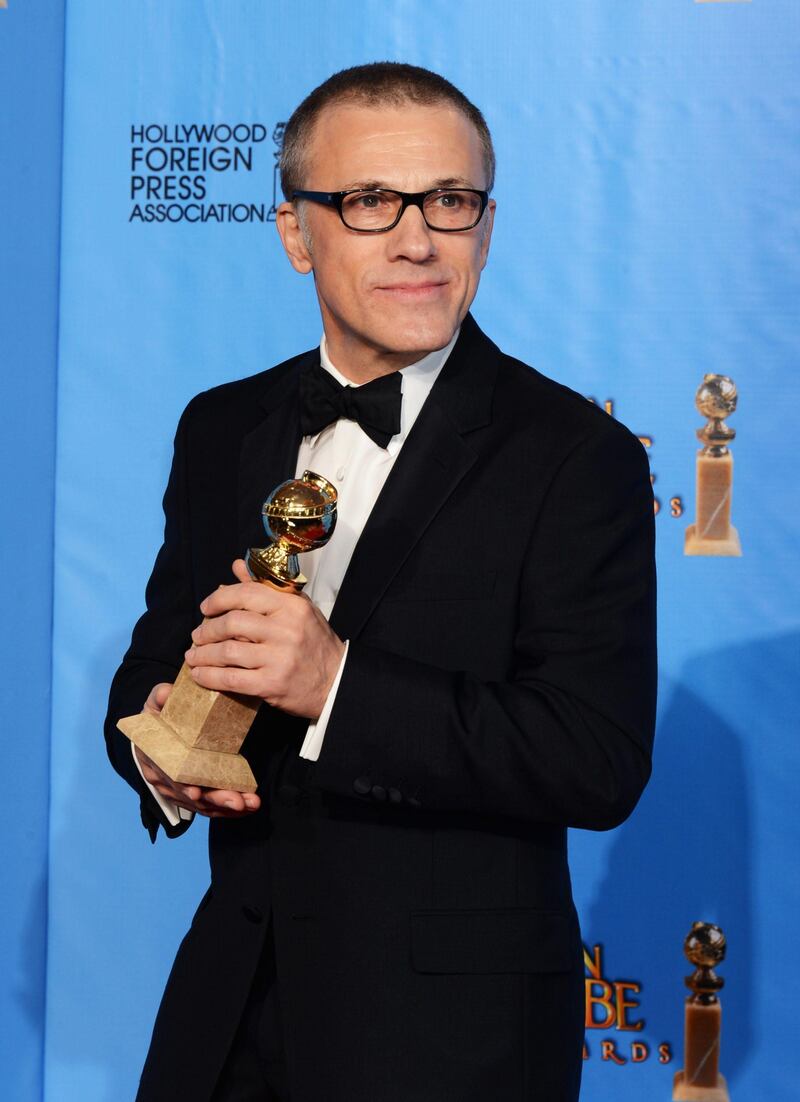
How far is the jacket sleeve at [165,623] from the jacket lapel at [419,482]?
379mm

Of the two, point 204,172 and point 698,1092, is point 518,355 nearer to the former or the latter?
point 204,172

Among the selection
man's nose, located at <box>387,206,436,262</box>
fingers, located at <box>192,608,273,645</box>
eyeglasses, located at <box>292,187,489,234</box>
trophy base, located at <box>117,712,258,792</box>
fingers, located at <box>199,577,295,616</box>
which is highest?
eyeglasses, located at <box>292,187,489,234</box>

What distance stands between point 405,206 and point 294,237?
0.90 ft

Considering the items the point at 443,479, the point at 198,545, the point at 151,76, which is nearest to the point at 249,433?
the point at 198,545

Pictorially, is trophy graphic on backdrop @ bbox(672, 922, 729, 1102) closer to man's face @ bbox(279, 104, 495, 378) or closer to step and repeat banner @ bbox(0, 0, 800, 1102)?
step and repeat banner @ bbox(0, 0, 800, 1102)

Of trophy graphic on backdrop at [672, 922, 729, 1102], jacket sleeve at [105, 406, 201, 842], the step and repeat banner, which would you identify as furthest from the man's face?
trophy graphic on backdrop at [672, 922, 729, 1102]

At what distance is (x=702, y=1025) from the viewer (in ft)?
9.87

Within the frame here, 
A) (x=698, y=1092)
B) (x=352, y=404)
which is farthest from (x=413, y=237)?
(x=698, y=1092)

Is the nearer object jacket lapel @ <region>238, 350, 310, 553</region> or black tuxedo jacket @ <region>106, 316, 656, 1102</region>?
black tuxedo jacket @ <region>106, 316, 656, 1102</region>

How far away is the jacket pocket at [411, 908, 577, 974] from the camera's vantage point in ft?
5.65

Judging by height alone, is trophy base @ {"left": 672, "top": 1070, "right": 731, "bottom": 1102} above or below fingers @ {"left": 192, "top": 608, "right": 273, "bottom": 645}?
below

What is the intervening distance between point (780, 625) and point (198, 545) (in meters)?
1.43

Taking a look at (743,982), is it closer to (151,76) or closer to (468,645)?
(468,645)

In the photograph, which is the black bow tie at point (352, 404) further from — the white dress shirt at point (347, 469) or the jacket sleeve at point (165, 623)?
the jacket sleeve at point (165, 623)
